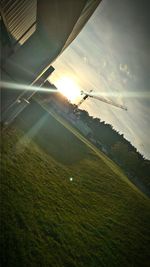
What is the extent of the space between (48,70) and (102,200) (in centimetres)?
780

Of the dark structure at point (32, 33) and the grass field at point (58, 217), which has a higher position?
the dark structure at point (32, 33)

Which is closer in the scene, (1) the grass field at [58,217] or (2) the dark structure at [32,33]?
(1) the grass field at [58,217]

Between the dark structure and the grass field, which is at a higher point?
the dark structure

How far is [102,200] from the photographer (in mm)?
11555

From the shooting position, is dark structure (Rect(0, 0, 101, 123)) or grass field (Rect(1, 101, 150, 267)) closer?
grass field (Rect(1, 101, 150, 267))

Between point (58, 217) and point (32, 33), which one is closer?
point (58, 217)

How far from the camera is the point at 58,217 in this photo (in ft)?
23.8

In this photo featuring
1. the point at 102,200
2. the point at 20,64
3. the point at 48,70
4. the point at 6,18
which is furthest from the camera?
the point at 48,70

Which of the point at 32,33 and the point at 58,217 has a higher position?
the point at 32,33

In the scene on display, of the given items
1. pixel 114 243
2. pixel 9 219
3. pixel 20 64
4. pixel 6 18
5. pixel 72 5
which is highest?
pixel 72 5

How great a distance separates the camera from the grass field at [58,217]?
527cm

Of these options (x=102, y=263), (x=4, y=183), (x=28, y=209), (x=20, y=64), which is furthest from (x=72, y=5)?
(x=102, y=263)

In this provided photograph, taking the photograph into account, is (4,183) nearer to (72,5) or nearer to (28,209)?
(28,209)

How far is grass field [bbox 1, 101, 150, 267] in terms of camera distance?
5.27m
